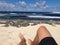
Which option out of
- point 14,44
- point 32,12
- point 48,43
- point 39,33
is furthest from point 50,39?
point 32,12

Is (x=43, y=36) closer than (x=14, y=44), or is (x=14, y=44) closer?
(x=43, y=36)

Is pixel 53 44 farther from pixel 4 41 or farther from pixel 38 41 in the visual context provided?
pixel 4 41

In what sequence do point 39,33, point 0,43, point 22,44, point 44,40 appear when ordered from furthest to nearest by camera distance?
point 0,43, point 22,44, point 39,33, point 44,40

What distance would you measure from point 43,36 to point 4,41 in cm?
273

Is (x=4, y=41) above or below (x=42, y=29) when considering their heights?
below

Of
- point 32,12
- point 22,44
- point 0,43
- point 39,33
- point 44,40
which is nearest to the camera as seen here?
point 44,40

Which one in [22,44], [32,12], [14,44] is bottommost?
[32,12]

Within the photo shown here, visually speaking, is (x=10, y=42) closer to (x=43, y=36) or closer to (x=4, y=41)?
(x=4, y=41)

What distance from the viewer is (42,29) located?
2.87 meters

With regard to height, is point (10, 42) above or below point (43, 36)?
below

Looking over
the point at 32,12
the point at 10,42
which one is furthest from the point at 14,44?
the point at 32,12

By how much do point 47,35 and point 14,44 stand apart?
2.65m

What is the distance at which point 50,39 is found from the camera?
102 inches

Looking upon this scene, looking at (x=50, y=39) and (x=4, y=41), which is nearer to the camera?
(x=50, y=39)
